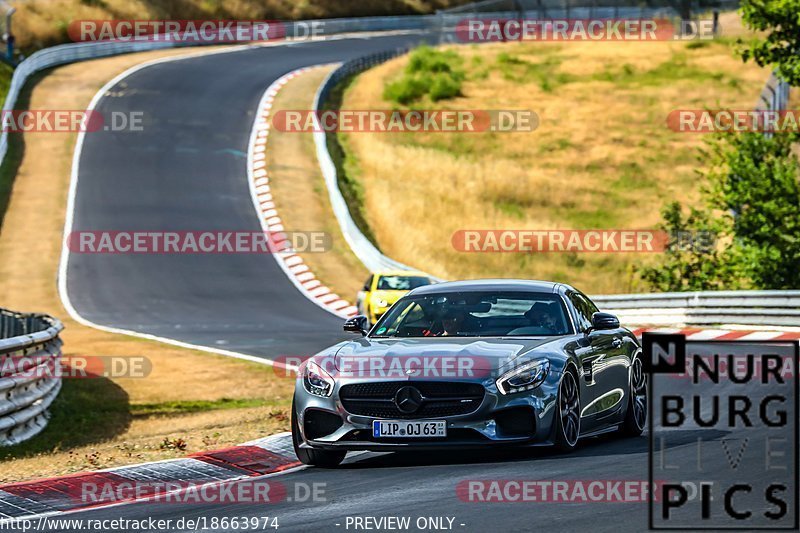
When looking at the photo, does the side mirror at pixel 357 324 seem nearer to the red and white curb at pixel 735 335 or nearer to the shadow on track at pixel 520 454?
the shadow on track at pixel 520 454

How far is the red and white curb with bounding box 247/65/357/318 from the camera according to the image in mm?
34719

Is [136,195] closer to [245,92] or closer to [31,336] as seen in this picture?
[245,92]

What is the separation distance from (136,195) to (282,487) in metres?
35.7

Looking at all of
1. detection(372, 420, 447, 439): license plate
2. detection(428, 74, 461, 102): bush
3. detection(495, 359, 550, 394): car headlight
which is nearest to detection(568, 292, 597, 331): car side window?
detection(495, 359, 550, 394): car headlight

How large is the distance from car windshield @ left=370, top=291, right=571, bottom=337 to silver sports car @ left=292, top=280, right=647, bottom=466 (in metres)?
0.01

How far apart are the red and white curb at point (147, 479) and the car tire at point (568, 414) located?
2192 millimetres

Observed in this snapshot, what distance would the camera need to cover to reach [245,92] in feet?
192

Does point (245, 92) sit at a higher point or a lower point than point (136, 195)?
higher

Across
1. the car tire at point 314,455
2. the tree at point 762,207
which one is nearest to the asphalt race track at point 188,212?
the tree at point 762,207

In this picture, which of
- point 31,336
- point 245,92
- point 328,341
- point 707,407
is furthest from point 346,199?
point 707,407

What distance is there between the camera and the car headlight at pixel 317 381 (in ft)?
33.9

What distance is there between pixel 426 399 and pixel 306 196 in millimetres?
36273

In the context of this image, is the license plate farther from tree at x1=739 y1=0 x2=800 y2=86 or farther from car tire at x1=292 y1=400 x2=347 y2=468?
tree at x1=739 y1=0 x2=800 y2=86

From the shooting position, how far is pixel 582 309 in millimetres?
11914
